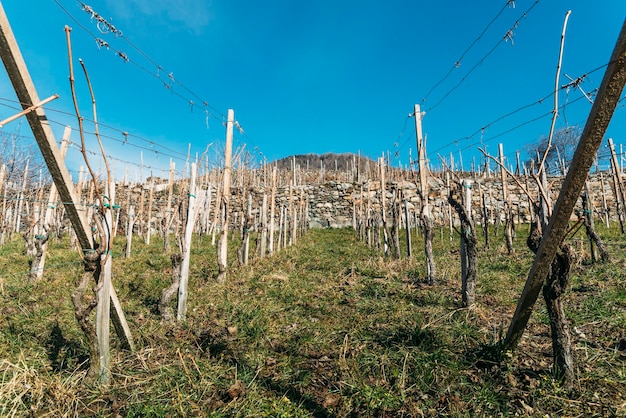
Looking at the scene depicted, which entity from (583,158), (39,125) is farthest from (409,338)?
(39,125)

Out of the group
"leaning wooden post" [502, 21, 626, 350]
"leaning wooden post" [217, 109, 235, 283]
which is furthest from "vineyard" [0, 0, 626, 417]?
"leaning wooden post" [217, 109, 235, 283]

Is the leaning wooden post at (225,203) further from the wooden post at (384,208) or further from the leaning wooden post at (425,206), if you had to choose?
the wooden post at (384,208)

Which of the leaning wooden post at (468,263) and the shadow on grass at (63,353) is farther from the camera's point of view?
the leaning wooden post at (468,263)

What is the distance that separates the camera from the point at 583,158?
2082 mm

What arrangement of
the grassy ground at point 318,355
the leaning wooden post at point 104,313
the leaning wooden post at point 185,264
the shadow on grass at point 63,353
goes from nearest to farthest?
the grassy ground at point 318,355, the leaning wooden post at point 104,313, the shadow on grass at point 63,353, the leaning wooden post at point 185,264

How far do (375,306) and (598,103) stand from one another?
150 inches

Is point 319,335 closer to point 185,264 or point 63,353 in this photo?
point 185,264

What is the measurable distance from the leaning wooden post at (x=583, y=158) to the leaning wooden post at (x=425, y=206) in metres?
3.67

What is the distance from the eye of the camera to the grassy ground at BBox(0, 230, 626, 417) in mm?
2717

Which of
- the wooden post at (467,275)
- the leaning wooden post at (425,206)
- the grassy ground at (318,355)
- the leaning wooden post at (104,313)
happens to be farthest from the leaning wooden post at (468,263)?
the leaning wooden post at (104,313)

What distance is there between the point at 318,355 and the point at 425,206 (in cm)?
410

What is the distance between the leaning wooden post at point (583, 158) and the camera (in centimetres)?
189

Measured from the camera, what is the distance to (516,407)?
8.69 feet

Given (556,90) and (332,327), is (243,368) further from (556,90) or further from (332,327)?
(556,90)
